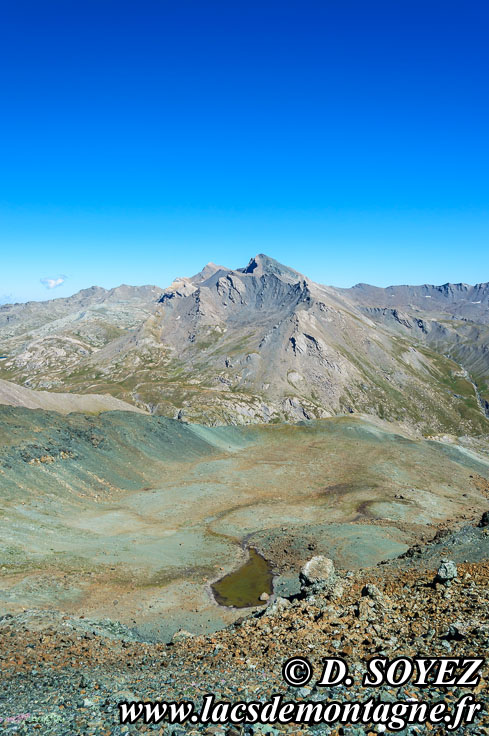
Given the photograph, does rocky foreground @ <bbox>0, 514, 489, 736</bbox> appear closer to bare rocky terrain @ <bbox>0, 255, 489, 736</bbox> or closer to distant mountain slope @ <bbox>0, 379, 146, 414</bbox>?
bare rocky terrain @ <bbox>0, 255, 489, 736</bbox>

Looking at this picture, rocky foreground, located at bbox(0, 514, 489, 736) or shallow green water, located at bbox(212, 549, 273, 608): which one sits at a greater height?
rocky foreground, located at bbox(0, 514, 489, 736)

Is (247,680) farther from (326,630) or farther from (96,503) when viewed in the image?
(96,503)

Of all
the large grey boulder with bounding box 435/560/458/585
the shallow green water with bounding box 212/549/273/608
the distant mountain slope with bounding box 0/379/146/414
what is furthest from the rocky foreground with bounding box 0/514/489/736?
the distant mountain slope with bounding box 0/379/146/414

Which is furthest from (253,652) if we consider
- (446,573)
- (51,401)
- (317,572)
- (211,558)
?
(51,401)

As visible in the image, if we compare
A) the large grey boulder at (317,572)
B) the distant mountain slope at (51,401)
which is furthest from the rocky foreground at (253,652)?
the distant mountain slope at (51,401)

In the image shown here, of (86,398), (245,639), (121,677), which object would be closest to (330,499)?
(245,639)

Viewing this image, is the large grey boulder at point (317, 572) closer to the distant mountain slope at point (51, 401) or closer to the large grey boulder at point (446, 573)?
the large grey boulder at point (446, 573)

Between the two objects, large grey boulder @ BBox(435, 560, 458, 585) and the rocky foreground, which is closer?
the rocky foreground
